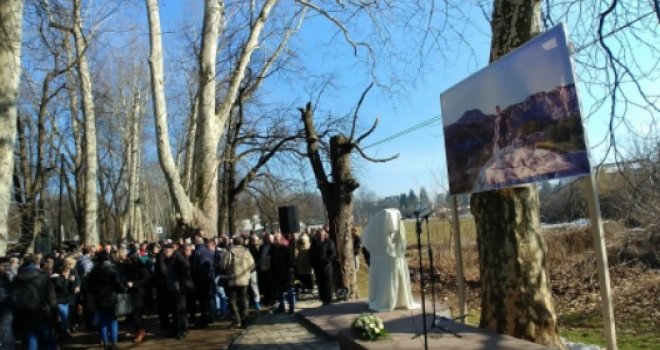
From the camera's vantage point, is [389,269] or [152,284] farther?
[152,284]

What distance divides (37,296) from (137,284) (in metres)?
2.38

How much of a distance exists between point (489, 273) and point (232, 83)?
10.2 m

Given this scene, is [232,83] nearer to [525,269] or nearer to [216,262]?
[216,262]

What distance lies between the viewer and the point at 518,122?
7035mm

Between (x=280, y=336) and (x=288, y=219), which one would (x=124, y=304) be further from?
(x=288, y=219)

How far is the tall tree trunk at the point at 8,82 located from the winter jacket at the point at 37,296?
1.70m

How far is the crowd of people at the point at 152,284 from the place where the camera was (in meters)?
9.25

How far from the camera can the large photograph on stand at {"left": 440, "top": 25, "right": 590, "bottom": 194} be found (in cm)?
621

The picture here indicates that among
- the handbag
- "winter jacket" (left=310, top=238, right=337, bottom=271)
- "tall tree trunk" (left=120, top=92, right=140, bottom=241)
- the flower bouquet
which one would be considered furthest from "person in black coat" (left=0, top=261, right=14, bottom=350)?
"tall tree trunk" (left=120, top=92, right=140, bottom=241)

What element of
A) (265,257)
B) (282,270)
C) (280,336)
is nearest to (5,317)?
(280,336)

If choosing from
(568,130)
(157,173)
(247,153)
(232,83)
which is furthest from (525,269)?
(157,173)

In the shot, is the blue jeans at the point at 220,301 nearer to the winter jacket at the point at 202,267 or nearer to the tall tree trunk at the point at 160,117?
the winter jacket at the point at 202,267

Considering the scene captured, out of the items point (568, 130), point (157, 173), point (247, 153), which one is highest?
point (157, 173)

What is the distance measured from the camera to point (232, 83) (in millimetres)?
16266
